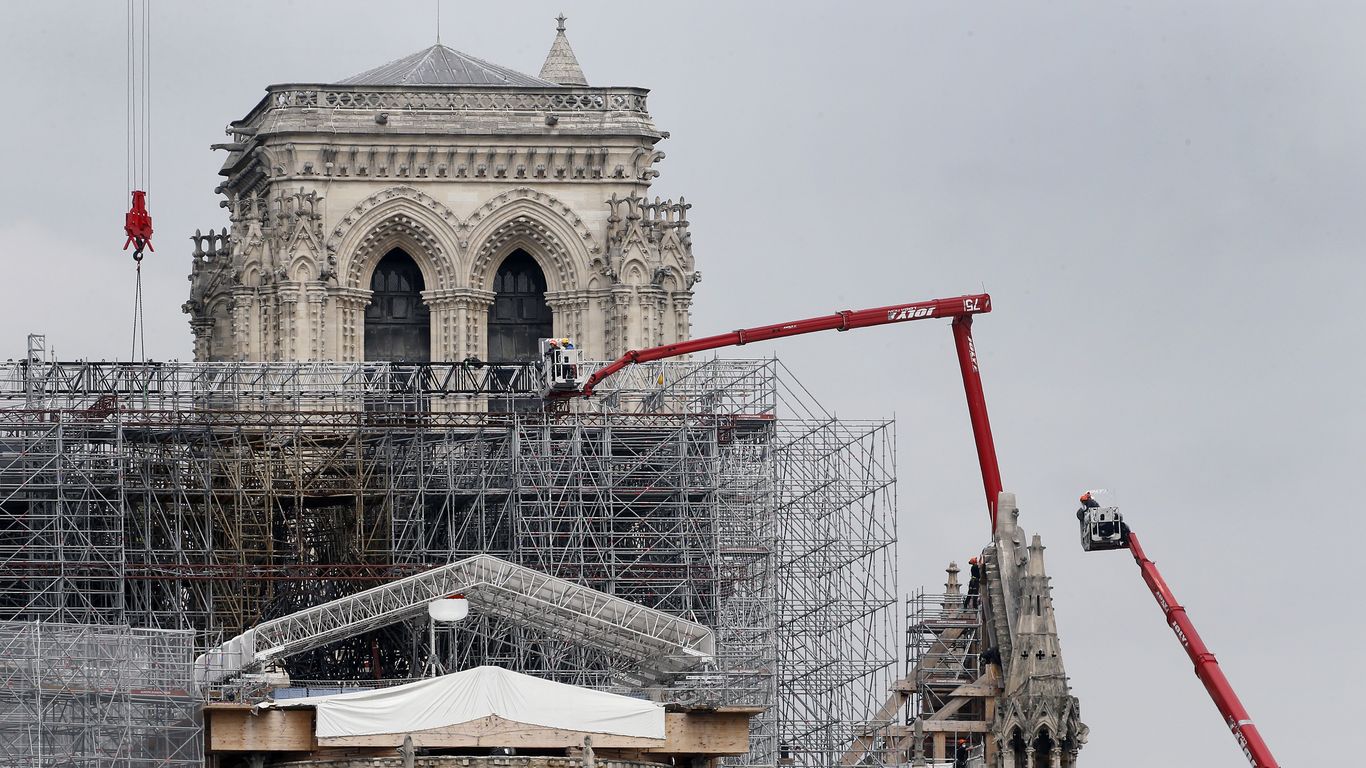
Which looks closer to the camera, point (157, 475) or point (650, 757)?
point (650, 757)

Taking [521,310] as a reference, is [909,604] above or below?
below

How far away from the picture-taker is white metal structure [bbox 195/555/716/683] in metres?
107

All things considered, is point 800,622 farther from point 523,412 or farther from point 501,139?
point 501,139

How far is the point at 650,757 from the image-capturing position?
105 meters

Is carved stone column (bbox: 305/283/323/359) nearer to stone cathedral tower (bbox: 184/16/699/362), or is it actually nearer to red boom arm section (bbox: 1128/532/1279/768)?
stone cathedral tower (bbox: 184/16/699/362)

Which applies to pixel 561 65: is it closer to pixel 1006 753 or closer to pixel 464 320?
pixel 464 320

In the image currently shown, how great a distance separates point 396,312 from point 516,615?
17.3 meters

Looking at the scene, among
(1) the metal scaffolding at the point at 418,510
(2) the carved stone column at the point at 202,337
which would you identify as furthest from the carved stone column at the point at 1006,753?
(2) the carved stone column at the point at 202,337

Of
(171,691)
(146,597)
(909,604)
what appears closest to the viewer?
(171,691)

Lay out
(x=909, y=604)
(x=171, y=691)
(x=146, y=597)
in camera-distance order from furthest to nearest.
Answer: (x=909, y=604) → (x=146, y=597) → (x=171, y=691)

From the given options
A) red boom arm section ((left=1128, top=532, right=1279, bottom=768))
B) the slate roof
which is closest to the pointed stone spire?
the slate roof

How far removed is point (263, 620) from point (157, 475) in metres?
4.58

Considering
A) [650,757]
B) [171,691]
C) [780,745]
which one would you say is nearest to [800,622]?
[780,745]

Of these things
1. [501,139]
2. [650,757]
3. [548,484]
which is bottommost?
[650,757]
